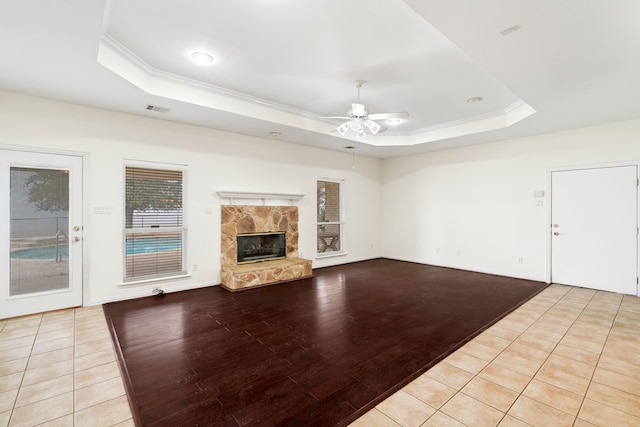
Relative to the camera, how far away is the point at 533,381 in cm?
236

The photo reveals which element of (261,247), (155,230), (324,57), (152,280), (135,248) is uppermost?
(324,57)

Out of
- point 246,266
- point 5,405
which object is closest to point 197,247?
point 246,266

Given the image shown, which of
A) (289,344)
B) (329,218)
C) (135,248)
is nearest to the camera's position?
(289,344)

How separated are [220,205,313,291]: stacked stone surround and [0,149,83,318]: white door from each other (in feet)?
6.57

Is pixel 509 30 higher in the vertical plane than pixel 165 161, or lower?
higher

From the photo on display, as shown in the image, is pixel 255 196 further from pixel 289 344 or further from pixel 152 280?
pixel 289 344

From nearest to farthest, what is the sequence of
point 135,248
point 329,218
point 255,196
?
1. point 135,248
2. point 255,196
3. point 329,218

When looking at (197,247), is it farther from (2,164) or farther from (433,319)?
(433,319)

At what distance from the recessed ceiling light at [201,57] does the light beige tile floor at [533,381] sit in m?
3.66

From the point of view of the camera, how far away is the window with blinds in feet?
14.7

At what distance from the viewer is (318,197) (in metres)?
6.88

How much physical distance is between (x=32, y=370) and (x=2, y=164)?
2586 millimetres

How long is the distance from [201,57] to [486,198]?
575 centimetres

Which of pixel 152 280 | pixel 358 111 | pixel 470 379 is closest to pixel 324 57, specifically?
pixel 358 111
